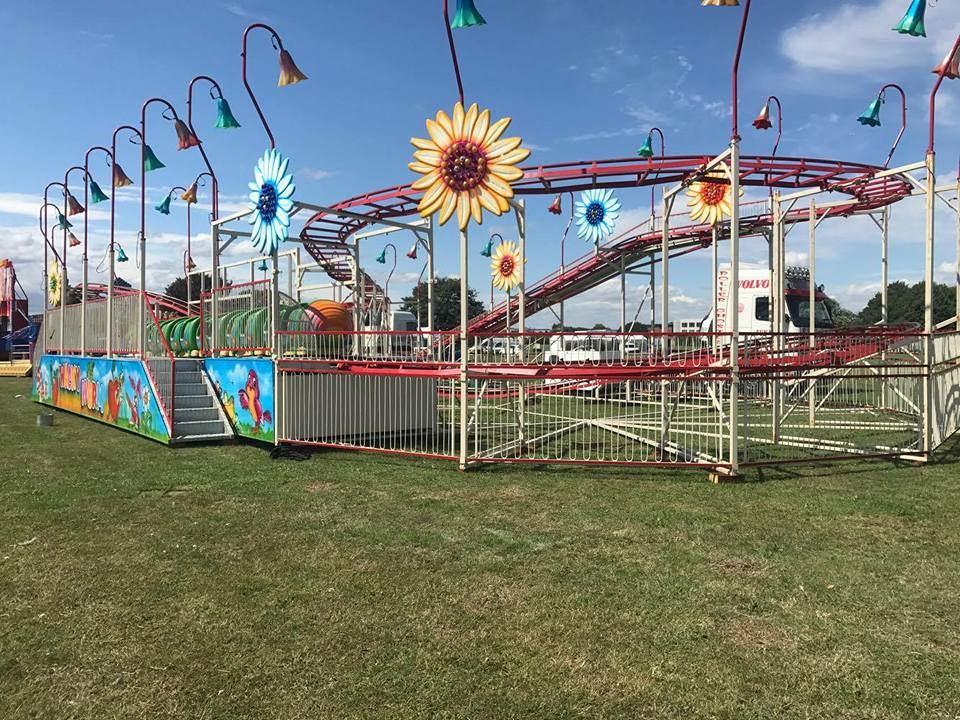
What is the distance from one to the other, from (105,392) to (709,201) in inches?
519

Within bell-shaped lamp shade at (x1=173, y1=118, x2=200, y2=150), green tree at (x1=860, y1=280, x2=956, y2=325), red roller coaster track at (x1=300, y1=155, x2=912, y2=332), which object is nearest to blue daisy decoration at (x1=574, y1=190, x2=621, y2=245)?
red roller coaster track at (x1=300, y1=155, x2=912, y2=332)

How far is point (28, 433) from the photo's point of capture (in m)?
12.8

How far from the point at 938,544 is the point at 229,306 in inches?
552

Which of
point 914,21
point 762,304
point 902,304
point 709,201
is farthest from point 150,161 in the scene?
point 902,304

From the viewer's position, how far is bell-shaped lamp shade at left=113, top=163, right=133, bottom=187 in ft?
47.1

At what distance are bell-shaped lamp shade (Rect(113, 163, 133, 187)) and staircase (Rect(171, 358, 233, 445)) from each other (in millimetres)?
4624

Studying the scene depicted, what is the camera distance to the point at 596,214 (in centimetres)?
1894

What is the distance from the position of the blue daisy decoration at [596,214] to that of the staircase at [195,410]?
11.4 metres

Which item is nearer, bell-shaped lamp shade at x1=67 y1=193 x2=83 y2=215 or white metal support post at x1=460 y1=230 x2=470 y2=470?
white metal support post at x1=460 y1=230 x2=470 y2=470

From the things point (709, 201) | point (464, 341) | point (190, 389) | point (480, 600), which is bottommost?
point (480, 600)

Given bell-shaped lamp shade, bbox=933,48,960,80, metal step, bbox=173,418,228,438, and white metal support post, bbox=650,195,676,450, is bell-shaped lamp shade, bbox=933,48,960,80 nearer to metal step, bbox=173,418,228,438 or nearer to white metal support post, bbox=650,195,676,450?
white metal support post, bbox=650,195,676,450

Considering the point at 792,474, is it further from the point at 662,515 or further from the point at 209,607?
the point at 209,607

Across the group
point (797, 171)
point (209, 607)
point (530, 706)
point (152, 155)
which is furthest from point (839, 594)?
point (152, 155)

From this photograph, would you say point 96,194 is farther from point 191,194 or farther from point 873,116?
point 873,116
